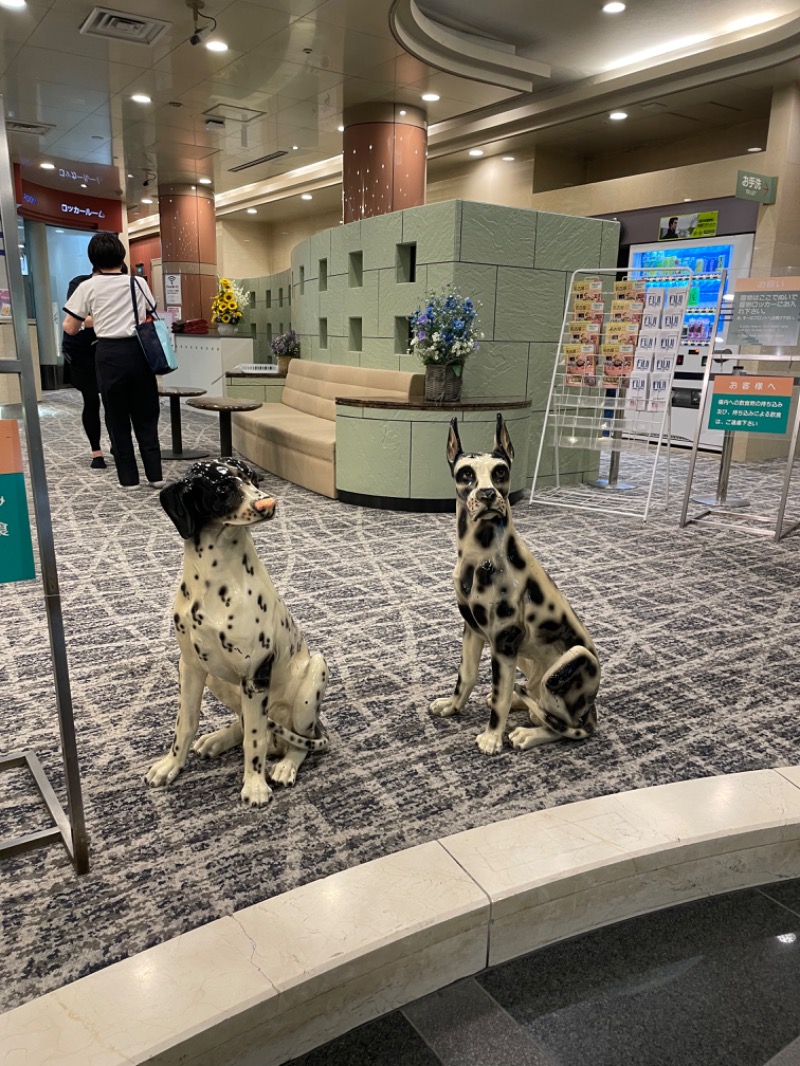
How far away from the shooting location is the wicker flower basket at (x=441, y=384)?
5.38m

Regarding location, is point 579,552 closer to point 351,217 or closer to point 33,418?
point 33,418

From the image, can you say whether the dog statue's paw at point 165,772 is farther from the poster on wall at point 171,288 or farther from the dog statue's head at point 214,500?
the poster on wall at point 171,288

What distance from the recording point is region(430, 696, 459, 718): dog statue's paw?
2.53m

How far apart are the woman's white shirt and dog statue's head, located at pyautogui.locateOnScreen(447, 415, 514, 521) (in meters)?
3.74

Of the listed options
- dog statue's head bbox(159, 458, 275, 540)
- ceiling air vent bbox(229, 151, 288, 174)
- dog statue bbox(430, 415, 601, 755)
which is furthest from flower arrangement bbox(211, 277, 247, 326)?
dog statue's head bbox(159, 458, 275, 540)

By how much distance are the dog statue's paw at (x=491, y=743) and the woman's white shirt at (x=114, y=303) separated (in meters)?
3.99

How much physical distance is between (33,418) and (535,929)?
1520mm

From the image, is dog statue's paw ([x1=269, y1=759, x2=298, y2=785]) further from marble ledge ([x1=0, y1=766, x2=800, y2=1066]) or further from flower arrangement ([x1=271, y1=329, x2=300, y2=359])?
flower arrangement ([x1=271, y1=329, x2=300, y2=359])

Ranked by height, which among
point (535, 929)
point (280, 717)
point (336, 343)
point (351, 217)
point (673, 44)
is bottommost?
point (535, 929)

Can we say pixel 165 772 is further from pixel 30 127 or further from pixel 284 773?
pixel 30 127

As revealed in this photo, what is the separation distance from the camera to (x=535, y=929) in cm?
171

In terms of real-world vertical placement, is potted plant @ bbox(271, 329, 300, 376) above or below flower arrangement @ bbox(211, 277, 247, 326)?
below

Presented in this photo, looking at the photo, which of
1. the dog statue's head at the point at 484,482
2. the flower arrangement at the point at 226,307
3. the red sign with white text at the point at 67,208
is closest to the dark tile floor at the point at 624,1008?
the dog statue's head at the point at 484,482

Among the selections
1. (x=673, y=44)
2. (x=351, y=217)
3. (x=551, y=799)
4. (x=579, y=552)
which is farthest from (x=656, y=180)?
(x=551, y=799)
